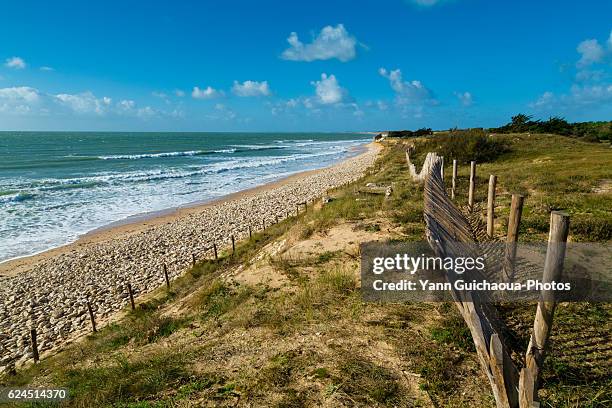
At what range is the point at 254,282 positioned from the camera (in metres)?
7.96

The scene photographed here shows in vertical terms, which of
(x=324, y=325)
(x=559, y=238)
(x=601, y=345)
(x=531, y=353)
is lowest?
(x=324, y=325)

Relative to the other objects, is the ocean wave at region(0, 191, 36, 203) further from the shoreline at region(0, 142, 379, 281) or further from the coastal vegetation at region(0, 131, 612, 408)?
the coastal vegetation at region(0, 131, 612, 408)

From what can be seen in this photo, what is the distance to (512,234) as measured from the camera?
5.25m

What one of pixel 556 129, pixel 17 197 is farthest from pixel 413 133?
pixel 17 197

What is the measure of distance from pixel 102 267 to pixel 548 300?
13.8 metres

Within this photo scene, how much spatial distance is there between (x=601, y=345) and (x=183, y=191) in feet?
93.7

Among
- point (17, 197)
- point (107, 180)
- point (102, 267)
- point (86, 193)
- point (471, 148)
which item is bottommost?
point (102, 267)

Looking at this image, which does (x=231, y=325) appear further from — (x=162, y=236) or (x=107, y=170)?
(x=107, y=170)

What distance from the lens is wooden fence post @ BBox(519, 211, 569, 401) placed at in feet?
9.86

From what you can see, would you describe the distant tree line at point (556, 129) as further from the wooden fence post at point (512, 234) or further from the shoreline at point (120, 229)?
the wooden fence post at point (512, 234)

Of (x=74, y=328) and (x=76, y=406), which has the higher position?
(x=76, y=406)

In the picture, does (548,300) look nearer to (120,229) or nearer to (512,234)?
(512,234)

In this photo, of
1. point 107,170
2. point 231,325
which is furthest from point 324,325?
point 107,170

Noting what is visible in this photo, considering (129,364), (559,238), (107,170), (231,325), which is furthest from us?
(107,170)
